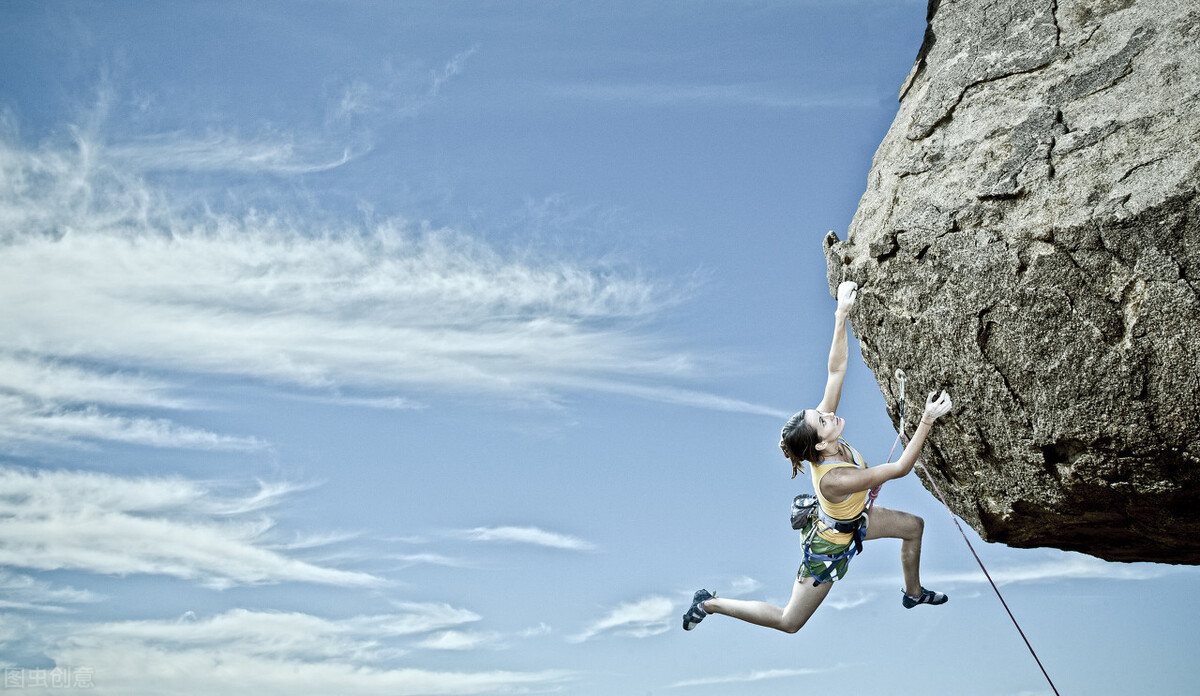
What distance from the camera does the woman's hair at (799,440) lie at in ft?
19.0

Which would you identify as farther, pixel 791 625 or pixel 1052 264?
A: pixel 791 625

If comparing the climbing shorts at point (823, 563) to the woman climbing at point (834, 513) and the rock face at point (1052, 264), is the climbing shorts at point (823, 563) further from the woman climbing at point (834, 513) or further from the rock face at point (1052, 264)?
the rock face at point (1052, 264)

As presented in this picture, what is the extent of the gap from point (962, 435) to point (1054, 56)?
7.62 ft

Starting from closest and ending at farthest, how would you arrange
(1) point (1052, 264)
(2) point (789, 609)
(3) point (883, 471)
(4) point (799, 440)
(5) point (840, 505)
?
(1) point (1052, 264)
(3) point (883, 471)
(4) point (799, 440)
(5) point (840, 505)
(2) point (789, 609)

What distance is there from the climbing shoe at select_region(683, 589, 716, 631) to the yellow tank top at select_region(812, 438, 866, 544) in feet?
3.08

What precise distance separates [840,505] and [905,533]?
0.67 metres

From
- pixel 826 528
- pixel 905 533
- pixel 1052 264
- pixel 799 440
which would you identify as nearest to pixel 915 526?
pixel 905 533

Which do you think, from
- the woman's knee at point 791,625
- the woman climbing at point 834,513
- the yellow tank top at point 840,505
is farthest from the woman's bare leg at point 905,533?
the woman's knee at point 791,625

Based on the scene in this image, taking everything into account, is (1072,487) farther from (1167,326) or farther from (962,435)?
(1167,326)

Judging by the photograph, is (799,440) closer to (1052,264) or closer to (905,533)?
(905,533)

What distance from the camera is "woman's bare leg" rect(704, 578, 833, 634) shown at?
619 cm

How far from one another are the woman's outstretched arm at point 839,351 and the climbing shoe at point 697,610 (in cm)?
150

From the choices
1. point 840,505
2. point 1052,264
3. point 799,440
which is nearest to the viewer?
point 1052,264

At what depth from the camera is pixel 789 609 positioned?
6.24m
